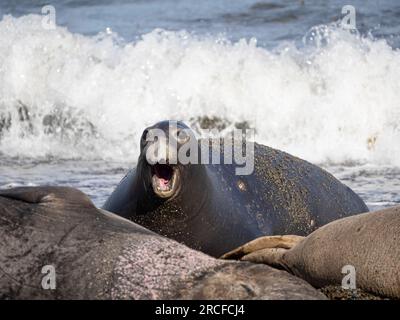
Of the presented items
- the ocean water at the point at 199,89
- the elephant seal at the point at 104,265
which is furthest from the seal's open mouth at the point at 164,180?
the ocean water at the point at 199,89

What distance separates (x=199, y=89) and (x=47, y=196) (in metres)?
8.43

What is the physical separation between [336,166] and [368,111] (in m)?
2.00

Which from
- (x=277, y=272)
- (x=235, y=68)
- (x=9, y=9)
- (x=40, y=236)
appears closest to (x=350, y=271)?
(x=277, y=272)

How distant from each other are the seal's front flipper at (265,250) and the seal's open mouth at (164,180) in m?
0.94

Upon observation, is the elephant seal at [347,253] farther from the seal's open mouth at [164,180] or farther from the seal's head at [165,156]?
the seal's open mouth at [164,180]

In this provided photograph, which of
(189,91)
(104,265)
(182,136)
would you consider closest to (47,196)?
(104,265)

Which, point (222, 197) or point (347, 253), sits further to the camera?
point (222, 197)

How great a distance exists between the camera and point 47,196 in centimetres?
438

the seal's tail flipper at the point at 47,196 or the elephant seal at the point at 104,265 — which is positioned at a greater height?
the seal's tail flipper at the point at 47,196

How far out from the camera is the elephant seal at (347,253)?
4.45 metres

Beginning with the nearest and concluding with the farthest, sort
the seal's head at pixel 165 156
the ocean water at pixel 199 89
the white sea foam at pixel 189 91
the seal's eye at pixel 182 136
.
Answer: the seal's head at pixel 165 156 < the seal's eye at pixel 182 136 < the ocean water at pixel 199 89 < the white sea foam at pixel 189 91

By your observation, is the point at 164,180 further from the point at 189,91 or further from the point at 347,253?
the point at 189,91
